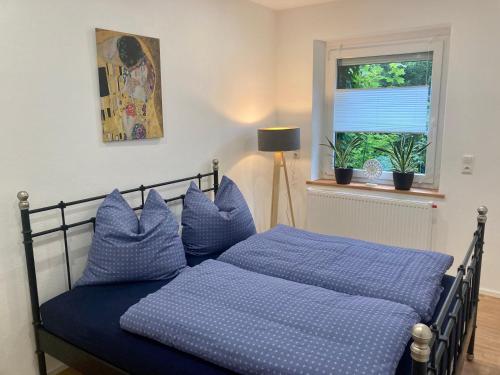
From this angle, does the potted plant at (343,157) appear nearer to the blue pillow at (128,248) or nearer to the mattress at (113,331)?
the mattress at (113,331)

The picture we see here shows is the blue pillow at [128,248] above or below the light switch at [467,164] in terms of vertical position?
below

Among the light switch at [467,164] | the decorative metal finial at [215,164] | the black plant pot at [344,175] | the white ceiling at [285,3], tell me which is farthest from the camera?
the black plant pot at [344,175]

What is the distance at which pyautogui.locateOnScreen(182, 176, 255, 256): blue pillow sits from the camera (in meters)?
2.72

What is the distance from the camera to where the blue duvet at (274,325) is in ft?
4.76

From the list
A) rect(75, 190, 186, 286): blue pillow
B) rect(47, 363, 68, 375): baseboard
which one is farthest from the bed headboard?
rect(47, 363, 68, 375): baseboard

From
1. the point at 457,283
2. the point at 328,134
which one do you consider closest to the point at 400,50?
the point at 328,134

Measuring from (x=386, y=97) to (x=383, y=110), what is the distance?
0.12 m

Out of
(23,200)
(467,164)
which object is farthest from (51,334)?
(467,164)

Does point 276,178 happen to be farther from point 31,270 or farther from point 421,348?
point 421,348

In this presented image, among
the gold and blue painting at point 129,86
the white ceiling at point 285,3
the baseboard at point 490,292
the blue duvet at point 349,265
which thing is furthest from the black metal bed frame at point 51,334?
the baseboard at point 490,292

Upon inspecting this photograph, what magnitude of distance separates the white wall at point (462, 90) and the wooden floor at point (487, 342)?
25 cm

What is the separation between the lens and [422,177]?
362 cm

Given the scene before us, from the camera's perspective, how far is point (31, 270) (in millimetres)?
2113

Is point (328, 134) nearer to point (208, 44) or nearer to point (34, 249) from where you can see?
point (208, 44)
